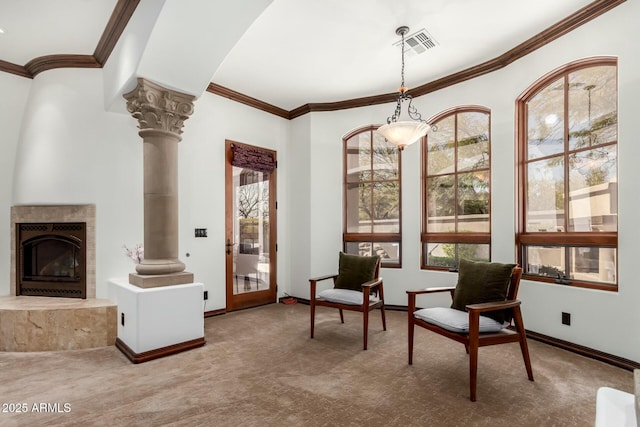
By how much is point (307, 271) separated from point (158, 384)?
9.25 feet

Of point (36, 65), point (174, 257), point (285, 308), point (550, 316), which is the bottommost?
point (285, 308)

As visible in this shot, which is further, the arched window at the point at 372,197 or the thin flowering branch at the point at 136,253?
the arched window at the point at 372,197

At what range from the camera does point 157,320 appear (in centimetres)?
291

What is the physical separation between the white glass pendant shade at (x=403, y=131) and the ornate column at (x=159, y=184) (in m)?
2.03

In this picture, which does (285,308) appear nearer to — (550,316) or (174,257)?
(174,257)

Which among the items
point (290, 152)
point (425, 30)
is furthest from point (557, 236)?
point (290, 152)

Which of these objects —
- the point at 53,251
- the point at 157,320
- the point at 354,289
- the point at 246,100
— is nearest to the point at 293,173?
the point at 246,100

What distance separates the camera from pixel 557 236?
10.5ft

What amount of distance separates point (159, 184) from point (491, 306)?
2995mm

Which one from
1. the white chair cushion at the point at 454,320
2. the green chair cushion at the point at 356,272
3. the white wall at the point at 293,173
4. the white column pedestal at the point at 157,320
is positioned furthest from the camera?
the green chair cushion at the point at 356,272

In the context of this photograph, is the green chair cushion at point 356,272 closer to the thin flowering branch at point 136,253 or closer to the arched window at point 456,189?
the arched window at point 456,189

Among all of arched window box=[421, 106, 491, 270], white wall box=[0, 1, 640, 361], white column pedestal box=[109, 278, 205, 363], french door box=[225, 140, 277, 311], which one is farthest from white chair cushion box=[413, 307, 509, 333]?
french door box=[225, 140, 277, 311]

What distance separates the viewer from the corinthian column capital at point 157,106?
9.71 ft

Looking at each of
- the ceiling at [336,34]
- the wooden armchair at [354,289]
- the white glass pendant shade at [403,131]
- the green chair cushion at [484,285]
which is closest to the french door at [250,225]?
the ceiling at [336,34]
